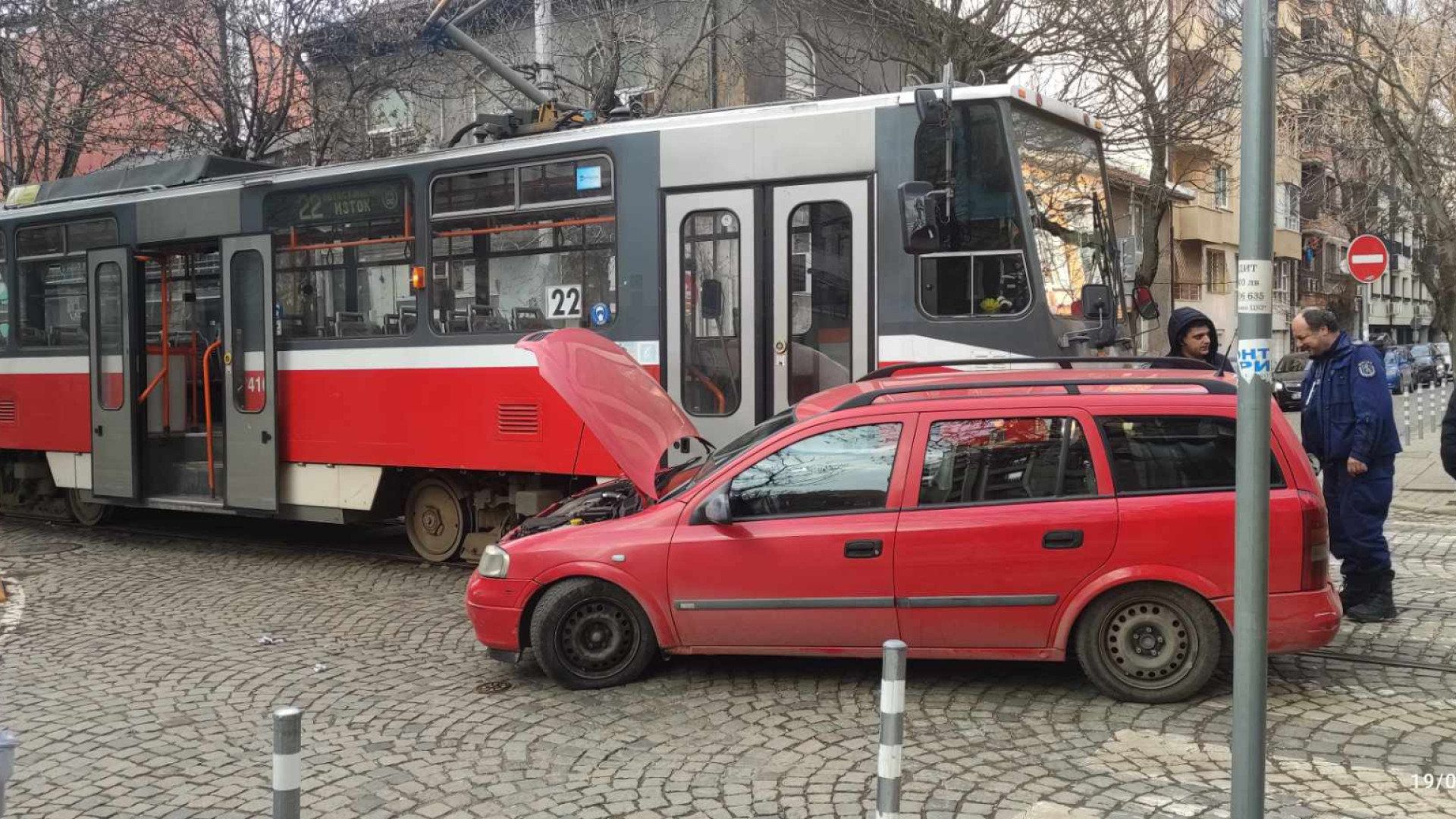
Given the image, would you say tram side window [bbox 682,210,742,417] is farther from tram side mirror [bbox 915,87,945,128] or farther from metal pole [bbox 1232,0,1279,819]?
metal pole [bbox 1232,0,1279,819]

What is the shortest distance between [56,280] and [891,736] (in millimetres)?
11110

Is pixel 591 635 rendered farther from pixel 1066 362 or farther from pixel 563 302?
pixel 563 302

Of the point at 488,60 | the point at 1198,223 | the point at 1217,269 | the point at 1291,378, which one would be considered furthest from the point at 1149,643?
the point at 1217,269

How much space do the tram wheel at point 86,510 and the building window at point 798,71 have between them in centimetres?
1020

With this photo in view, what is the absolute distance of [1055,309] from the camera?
7.37 metres

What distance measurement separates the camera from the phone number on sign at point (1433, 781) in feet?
14.3

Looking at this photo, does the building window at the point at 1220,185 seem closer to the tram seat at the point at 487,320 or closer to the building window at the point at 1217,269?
the building window at the point at 1217,269

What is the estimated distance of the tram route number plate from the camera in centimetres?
847

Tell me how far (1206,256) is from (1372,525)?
31808 mm

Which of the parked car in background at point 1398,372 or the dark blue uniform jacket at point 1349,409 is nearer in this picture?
the dark blue uniform jacket at point 1349,409

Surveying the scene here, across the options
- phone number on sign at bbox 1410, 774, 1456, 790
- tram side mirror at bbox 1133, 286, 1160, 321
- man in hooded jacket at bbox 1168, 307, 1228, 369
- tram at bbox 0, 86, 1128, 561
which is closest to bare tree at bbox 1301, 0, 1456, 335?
tram side mirror at bbox 1133, 286, 1160, 321

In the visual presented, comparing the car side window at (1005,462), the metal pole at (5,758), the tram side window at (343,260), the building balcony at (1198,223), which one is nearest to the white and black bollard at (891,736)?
the metal pole at (5,758)

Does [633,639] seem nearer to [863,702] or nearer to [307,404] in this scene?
[863,702]

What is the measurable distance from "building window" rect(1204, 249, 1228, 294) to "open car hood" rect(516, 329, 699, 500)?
3256 centimetres
